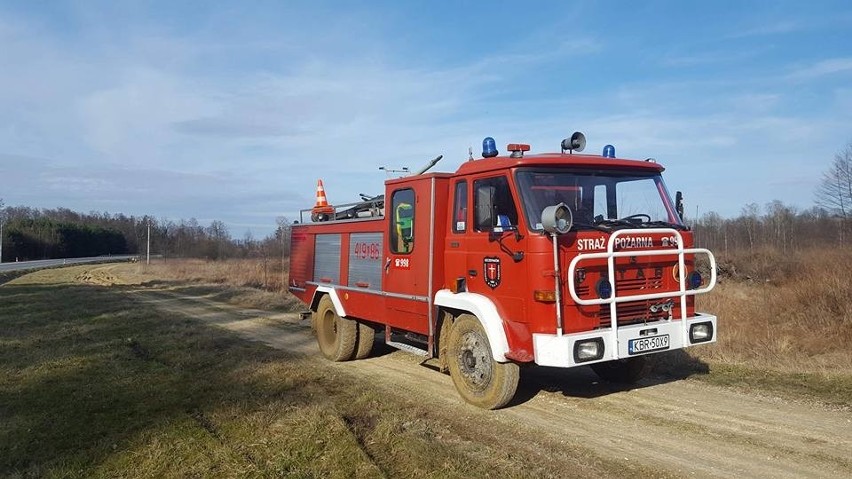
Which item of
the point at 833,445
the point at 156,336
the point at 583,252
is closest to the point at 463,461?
the point at 583,252

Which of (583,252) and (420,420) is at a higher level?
(583,252)

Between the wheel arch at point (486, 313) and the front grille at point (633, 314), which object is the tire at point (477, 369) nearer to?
the wheel arch at point (486, 313)

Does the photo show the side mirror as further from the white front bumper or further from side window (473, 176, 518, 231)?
the white front bumper

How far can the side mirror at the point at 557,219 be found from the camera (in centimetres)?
582

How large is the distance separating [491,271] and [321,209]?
5161mm

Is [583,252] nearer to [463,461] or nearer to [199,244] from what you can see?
[463,461]

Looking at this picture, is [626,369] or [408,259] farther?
[408,259]

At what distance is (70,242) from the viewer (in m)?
89.9

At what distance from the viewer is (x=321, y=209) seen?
11117mm

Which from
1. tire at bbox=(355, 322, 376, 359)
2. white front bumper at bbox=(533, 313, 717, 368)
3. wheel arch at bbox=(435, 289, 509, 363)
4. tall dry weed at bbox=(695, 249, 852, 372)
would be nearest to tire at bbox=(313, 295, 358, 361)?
tire at bbox=(355, 322, 376, 359)

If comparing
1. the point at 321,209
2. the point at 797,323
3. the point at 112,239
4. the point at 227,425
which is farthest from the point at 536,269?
the point at 112,239

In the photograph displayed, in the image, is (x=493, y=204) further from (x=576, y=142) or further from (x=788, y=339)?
(x=788, y=339)

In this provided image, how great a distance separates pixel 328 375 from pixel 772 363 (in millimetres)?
6126

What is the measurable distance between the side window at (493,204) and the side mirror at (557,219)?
1.91 feet
